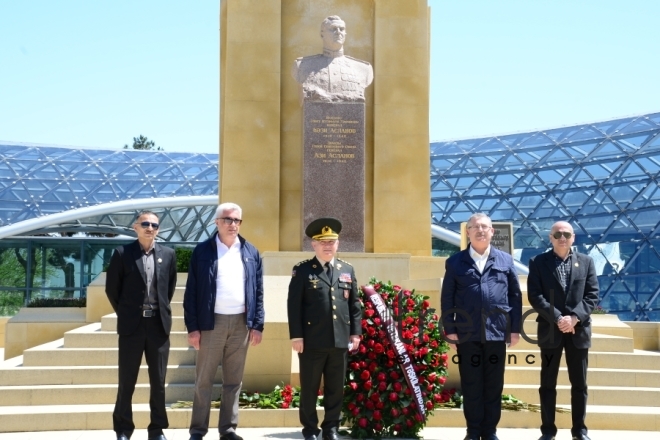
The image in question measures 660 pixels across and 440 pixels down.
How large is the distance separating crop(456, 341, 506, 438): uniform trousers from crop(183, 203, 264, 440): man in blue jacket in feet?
6.27

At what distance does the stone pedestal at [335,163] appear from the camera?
43.0 ft

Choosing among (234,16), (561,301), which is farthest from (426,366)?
(234,16)

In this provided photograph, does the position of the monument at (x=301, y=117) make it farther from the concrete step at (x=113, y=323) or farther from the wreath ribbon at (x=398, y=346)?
the wreath ribbon at (x=398, y=346)

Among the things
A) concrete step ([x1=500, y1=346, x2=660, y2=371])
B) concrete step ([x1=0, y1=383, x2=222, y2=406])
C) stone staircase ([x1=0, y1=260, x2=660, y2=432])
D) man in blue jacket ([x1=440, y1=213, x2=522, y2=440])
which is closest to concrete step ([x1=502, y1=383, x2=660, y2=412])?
stone staircase ([x1=0, y1=260, x2=660, y2=432])

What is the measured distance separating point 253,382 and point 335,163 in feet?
15.2

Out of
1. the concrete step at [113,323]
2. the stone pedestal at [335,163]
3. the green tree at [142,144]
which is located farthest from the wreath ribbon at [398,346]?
the green tree at [142,144]

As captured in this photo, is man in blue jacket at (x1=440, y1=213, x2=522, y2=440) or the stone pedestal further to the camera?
the stone pedestal

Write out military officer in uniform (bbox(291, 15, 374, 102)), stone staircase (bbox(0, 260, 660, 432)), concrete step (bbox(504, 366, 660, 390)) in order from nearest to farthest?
stone staircase (bbox(0, 260, 660, 432)), concrete step (bbox(504, 366, 660, 390)), military officer in uniform (bbox(291, 15, 374, 102))

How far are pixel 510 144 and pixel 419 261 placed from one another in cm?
3750

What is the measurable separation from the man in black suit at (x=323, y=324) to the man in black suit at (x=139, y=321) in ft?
3.99

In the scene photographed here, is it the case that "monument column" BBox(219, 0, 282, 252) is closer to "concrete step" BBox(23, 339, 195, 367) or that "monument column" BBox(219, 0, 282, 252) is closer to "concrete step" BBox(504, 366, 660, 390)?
"concrete step" BBox(23, 339, 195, 367)

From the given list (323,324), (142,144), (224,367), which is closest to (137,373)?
(224,367)

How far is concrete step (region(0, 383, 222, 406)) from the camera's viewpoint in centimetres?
927

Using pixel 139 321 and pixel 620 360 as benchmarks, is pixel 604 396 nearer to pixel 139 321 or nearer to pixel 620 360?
pixel 620 360
